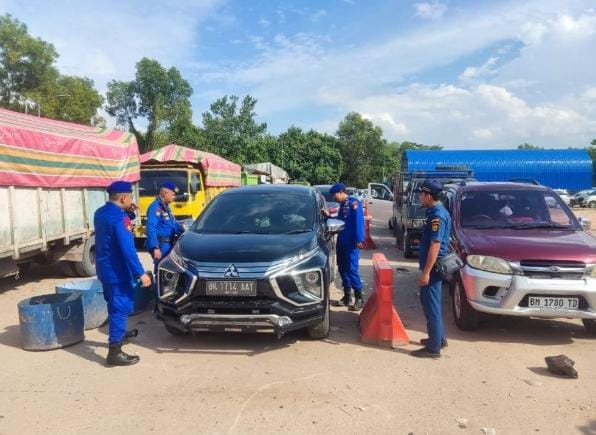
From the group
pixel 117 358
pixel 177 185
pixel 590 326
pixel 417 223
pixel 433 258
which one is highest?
pixel 177 185

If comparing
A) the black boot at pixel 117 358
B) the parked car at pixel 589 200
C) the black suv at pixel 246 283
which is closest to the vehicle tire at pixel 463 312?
the black suv at pixel 246 283

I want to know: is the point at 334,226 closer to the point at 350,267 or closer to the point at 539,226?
the point at 350,267

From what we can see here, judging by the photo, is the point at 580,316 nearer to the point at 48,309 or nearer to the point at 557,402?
the point at 557,402

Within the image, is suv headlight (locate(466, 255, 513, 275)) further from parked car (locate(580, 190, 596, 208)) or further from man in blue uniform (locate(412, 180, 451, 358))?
parked car (locate(580, 190, 596, 208))

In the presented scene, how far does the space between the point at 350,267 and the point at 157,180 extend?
8283 mm

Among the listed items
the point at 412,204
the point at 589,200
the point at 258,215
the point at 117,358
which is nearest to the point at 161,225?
the point at 258,215

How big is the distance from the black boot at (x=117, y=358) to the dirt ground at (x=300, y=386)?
0.09m

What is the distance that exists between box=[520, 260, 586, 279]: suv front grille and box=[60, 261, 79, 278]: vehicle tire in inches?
299

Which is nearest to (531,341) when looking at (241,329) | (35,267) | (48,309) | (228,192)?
(241,329)

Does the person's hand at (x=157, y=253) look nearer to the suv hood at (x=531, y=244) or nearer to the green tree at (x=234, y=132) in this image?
the suv hood at (x=531, y=244)

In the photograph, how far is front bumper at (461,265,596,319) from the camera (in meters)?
4.91

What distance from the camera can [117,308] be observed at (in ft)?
15.1

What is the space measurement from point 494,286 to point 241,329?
270 cm

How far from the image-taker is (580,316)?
4.96m
